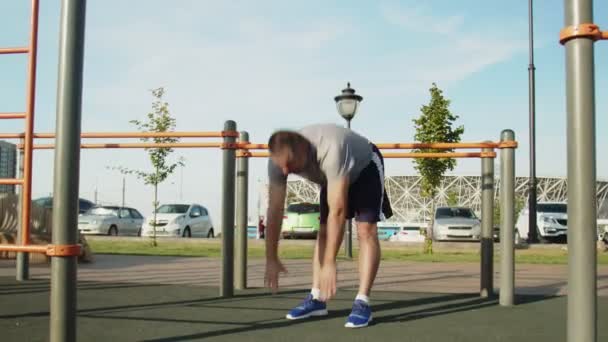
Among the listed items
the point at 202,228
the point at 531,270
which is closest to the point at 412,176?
the point at 202,228

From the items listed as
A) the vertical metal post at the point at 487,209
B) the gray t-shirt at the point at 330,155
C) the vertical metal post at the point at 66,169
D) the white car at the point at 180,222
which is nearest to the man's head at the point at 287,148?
the gray t-shirt at the point at 330,155

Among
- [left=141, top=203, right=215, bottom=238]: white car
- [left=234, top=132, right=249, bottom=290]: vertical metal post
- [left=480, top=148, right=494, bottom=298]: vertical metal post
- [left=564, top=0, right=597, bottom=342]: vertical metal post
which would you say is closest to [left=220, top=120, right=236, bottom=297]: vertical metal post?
[left=234, top=132, right=249, bottom=290]: vertical metal post

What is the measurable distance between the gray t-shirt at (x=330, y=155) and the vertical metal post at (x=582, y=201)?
1.07 m

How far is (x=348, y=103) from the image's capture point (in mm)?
11430

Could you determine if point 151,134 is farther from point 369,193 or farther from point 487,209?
point 487,209

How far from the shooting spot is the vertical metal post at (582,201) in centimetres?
197

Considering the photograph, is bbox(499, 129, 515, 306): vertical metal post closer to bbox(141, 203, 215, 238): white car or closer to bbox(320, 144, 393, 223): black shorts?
bbox(320, 144, 393, 223): black shorts

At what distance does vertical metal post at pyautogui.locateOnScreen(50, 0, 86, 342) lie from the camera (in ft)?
7.16

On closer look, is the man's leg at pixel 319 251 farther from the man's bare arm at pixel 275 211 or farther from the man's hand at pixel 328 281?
the man's hand at pixel 328 281

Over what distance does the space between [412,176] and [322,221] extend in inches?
4238

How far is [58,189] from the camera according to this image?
7.14 ft

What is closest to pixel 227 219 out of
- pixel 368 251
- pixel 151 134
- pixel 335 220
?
pixel 151 134

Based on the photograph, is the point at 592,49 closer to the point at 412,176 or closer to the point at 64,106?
the point at 64,106

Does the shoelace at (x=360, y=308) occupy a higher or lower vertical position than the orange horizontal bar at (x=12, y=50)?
lower
